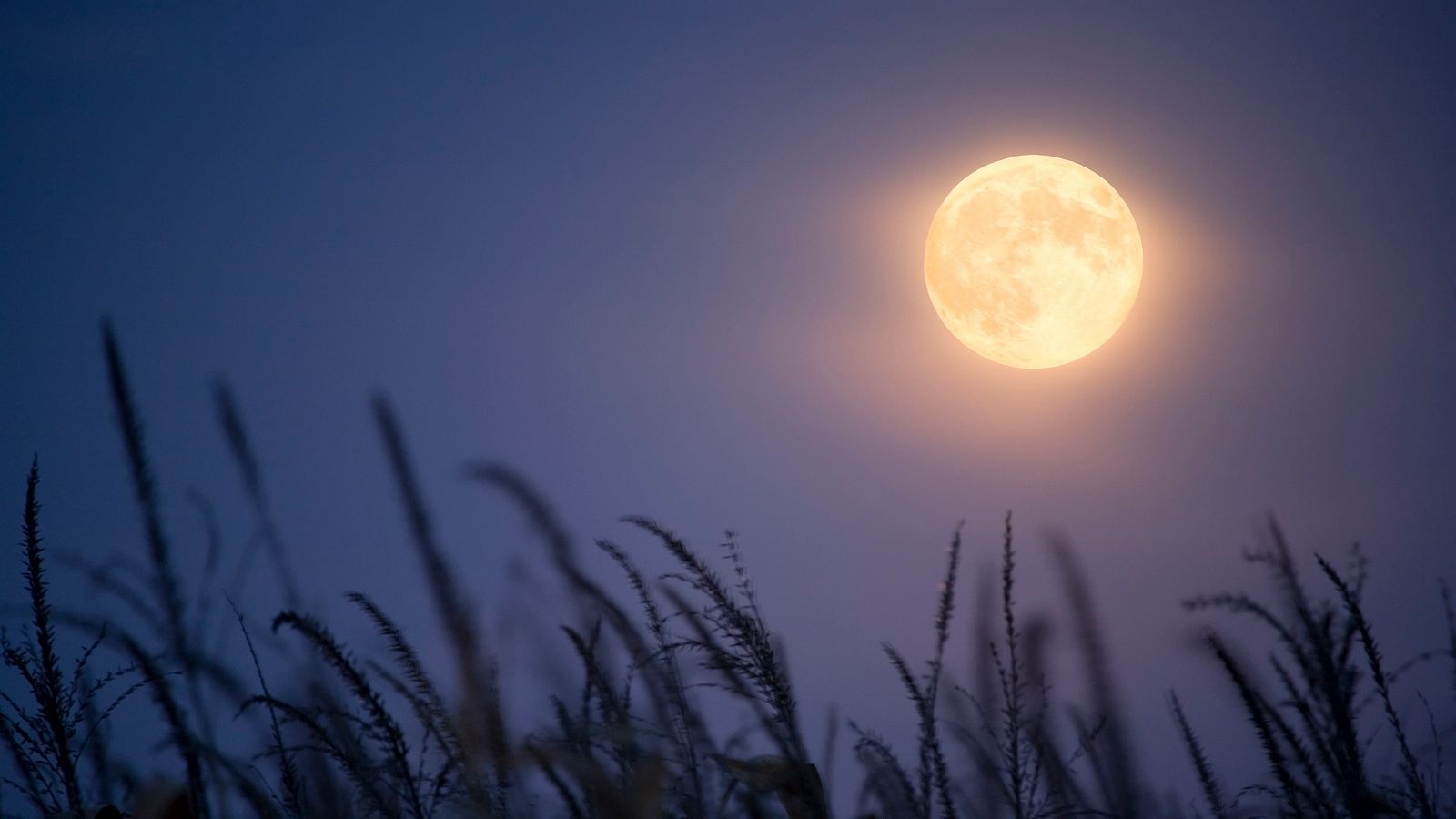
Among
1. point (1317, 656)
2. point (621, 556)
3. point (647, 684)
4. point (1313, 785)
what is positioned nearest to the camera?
point (1317, 656)

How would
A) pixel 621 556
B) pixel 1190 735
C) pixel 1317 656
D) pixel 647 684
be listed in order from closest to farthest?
pixel 1317 656, pixel 621 556, pixel 647 684, pixel 1190 735

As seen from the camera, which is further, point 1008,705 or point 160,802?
point 1008,705

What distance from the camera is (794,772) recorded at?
215cm

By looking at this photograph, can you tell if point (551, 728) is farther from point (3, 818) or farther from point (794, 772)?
point (3, 818)

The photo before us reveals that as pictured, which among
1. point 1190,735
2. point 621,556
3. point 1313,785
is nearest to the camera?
point 1313,785

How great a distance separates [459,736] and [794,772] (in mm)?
634

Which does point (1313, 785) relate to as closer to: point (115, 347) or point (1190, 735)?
point (1190, 735)

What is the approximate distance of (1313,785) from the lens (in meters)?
2.37

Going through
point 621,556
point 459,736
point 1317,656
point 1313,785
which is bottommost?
point 1313,785

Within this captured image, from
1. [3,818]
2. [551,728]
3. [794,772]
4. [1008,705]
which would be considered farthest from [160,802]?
[1008,705]

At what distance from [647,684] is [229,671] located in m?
0.95

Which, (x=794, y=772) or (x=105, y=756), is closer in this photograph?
(x=794, y=772)

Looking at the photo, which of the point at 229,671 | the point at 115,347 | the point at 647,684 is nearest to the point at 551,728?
the point at 647,684

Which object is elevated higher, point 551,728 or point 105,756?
point 105,756
